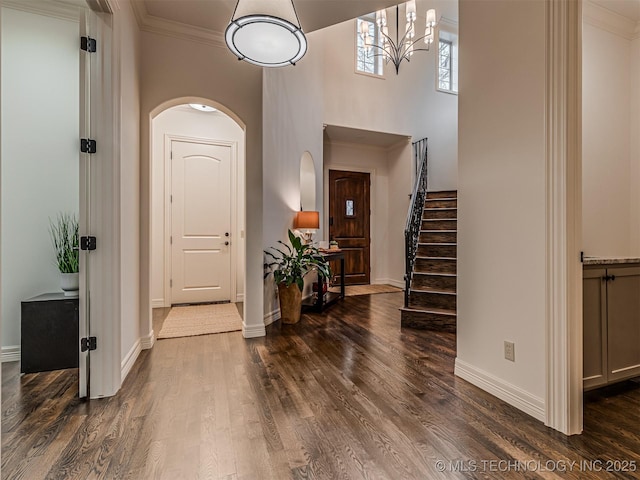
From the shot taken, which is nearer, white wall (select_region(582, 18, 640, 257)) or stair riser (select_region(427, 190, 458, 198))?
white wall (select_region(582, 18, 640, 257))

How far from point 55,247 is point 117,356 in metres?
1.26

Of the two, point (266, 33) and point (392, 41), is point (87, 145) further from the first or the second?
point (392, 41)

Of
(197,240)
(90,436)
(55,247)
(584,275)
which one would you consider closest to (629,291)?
(584,275)

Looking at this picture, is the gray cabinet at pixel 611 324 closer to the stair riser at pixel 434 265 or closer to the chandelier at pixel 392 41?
the stair riser at pixel 434 265

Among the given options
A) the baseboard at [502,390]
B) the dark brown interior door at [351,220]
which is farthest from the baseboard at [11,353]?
the dark brown interior door at [351,220]

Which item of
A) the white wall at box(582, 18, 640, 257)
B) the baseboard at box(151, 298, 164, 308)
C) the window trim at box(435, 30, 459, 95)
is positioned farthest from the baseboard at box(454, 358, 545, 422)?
the window trim at box(435, 30, 459, 95)

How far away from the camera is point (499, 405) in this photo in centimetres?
199

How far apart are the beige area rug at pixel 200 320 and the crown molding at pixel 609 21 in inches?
174

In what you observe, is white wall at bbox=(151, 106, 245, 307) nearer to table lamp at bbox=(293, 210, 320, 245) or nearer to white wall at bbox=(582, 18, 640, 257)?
table lamp at bbox=(293, 210, 320, 245)

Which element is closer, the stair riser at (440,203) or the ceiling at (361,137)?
the stair riser at (440,203)

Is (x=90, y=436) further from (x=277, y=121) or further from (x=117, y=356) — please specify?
(x=277, y=121)

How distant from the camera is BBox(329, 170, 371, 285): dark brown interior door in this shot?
6.44 meters

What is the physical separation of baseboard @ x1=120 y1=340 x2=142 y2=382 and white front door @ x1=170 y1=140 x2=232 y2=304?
191 centimetres

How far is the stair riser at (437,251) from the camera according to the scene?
408cm
